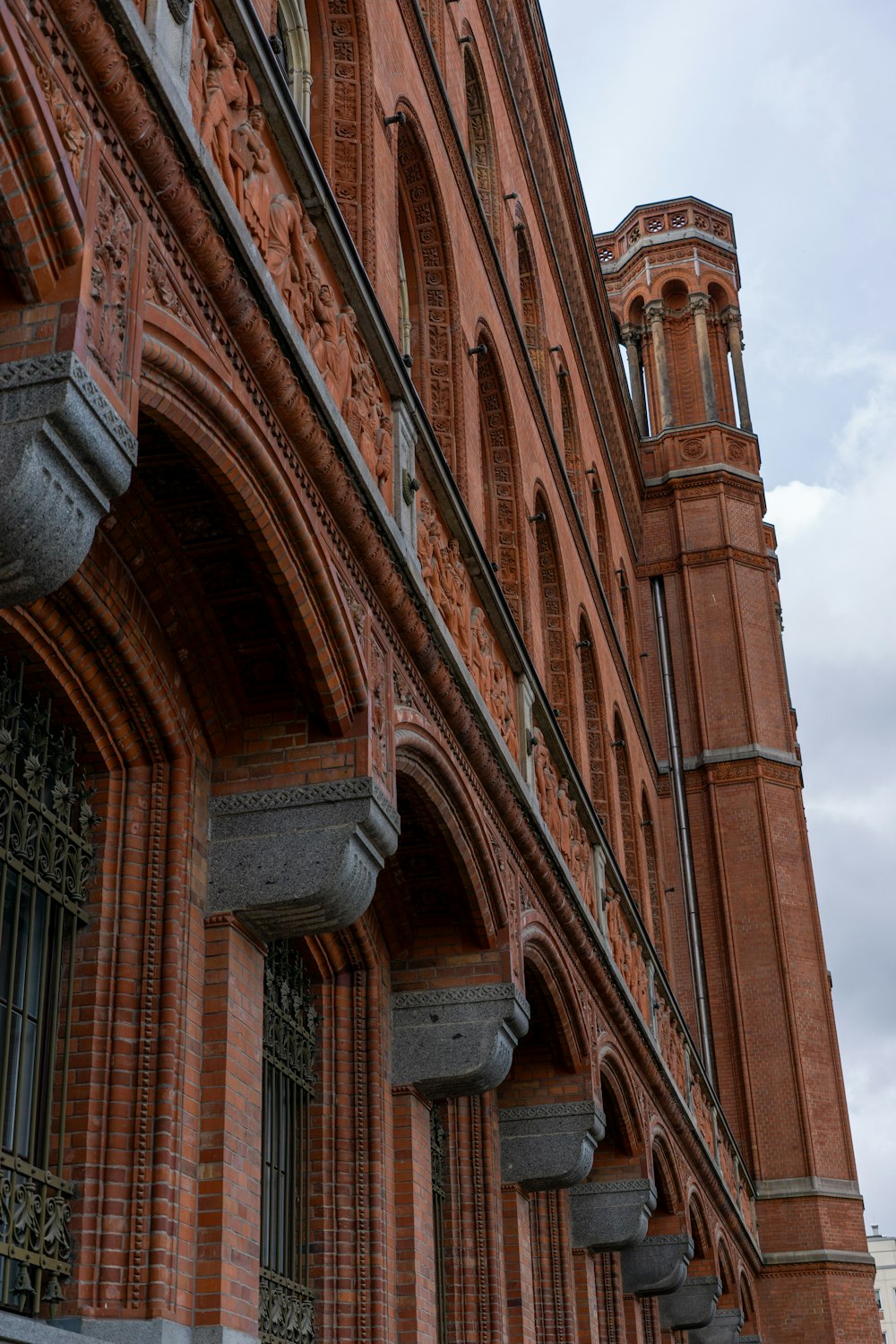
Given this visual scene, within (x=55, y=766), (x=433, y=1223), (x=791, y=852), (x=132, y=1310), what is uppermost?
(x=791, y=852)

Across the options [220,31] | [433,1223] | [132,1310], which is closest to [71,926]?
[132,1310]

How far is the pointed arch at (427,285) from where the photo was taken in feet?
36.8

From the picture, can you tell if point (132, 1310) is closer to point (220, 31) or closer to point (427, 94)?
point (220, 31)

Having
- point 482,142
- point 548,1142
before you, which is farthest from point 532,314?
point 548,1142

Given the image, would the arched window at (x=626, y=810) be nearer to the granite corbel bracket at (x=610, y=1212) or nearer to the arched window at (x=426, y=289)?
the granite corbel bracket at (x=610, y=1212)

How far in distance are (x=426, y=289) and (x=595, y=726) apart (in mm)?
7176

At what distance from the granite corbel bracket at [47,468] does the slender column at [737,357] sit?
31714 millimetres

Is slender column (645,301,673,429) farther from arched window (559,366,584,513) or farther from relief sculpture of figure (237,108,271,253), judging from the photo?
relief sculpture of figure (237,108,271,253)

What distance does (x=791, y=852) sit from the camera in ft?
98.3

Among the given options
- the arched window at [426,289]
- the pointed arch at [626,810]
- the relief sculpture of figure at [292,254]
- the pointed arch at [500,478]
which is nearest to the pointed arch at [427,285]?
the arched window at [426,289]

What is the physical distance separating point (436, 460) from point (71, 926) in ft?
11.7

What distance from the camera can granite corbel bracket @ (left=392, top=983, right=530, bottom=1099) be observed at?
905 centimetres

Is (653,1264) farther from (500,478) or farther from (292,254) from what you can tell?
(292,254)

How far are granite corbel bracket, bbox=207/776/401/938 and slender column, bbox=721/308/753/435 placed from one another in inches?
1160
